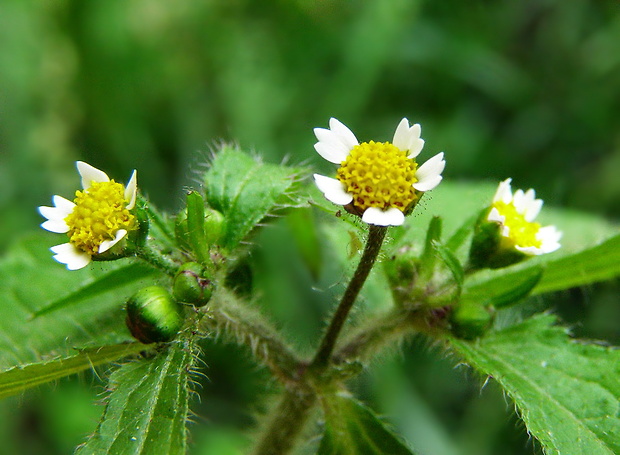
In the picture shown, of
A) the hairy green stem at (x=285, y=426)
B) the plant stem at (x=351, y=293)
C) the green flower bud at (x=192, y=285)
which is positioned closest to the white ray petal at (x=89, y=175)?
the green flower bud at (x=192, y=285)

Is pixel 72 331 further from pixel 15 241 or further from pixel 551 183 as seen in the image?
pixel 551 183

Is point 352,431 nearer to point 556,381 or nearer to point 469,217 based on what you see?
point 556,381

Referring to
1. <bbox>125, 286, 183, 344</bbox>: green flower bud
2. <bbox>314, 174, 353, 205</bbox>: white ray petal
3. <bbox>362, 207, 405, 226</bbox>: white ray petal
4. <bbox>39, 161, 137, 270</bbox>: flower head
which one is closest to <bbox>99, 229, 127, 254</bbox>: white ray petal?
<bbox>39, 161, 137, 270</bbox>: flower head

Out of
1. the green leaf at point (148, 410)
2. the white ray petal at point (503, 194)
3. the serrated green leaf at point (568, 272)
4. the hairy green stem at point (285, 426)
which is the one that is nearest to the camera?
the green leaf at point (148, 410)

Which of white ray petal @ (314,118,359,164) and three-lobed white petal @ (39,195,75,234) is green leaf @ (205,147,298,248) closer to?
white ray petal @ (314,118,359,164)

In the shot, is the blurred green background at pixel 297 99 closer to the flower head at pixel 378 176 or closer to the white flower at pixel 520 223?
the white flower at pixel 520 223

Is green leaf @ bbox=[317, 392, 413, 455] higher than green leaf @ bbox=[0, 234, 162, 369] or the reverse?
higher
